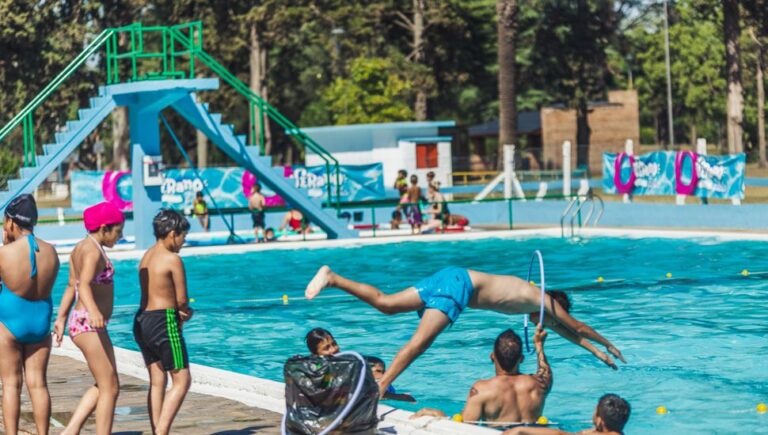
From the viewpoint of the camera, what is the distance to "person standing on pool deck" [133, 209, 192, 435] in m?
8.05

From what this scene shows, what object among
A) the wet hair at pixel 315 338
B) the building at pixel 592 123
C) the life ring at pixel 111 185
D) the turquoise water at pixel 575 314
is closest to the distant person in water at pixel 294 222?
the turquoise water at pixel 575 314

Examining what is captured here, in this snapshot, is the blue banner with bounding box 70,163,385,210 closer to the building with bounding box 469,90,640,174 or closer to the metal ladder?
the metal ladder

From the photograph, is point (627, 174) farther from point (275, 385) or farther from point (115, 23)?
point (115, 23)

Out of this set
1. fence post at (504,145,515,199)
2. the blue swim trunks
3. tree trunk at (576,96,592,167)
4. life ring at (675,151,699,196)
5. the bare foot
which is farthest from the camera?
tree trunk at (576,96,592,167)

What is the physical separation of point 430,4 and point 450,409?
5511 centimetres

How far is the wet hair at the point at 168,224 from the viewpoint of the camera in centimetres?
809

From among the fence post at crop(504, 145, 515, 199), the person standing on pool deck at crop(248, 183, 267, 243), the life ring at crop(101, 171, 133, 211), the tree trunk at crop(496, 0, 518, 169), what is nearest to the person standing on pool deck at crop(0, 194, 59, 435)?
the person standing on pool deck at crop(248, 183, 267, 243)

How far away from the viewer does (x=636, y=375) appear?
13.0 meters

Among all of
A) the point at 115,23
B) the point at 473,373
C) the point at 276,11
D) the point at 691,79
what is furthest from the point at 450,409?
the point at 691,79

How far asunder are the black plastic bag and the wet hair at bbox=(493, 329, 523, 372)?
3.90 feet

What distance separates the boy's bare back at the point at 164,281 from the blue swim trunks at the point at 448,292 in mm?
2158

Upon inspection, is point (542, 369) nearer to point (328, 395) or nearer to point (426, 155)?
point (328, 395)

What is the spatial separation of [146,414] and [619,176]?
2673 cm

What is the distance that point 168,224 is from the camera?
8094mm
